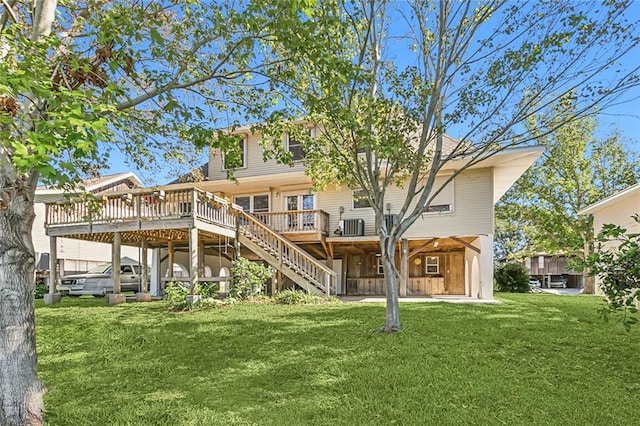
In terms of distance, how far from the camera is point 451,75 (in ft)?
23.9

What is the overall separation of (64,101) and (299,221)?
1190cm

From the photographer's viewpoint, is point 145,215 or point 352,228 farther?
point 352,228

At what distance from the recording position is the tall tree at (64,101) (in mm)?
3203

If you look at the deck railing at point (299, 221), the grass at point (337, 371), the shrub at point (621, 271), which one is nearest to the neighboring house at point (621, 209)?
the grass at point (337, 371)

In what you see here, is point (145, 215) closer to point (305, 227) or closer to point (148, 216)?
point (148, 216)

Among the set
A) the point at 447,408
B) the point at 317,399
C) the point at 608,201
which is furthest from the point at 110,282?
the point at 608,201

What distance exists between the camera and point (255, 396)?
167 inches

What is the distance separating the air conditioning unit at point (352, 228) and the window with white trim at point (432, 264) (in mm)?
4079

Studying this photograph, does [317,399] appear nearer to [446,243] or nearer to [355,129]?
[355,129]

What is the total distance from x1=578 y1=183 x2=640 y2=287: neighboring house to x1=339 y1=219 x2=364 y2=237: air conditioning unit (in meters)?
7.48

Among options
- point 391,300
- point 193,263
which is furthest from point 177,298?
point 391,300

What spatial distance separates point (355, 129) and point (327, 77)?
1.42m

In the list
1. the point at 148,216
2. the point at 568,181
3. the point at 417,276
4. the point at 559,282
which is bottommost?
the point at 559,282

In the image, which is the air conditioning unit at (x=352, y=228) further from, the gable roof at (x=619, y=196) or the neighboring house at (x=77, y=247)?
→ the neighboring house at (x=77, y=247)
